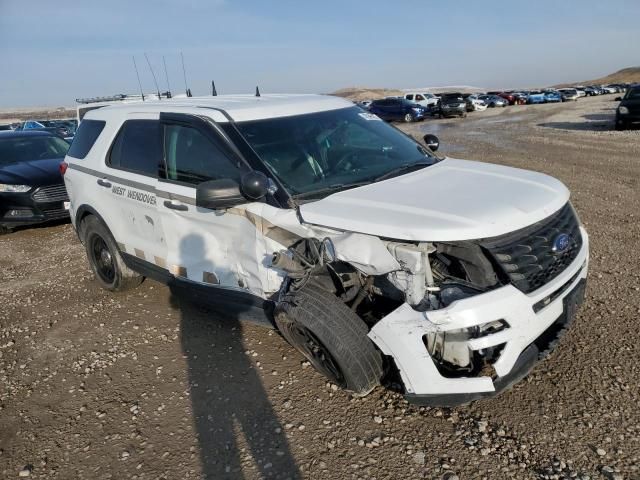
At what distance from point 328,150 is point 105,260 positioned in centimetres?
280

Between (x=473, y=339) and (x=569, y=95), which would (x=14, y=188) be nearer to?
(x=473, y=339)

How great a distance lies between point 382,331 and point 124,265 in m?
3.13

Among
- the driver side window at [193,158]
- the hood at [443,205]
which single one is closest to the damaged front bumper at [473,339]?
the hood at [443,205]

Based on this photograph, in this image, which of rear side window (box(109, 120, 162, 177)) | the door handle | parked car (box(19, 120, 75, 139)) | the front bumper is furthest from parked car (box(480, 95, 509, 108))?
the door handle

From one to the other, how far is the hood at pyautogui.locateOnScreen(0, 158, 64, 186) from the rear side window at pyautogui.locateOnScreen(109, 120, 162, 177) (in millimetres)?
4024

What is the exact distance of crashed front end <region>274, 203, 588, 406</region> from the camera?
2.44m

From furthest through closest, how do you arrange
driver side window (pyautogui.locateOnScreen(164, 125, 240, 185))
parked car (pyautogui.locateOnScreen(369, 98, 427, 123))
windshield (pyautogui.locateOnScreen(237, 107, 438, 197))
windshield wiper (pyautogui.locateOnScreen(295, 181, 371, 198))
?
parked car (pyautogui.locateOnScreen(369, 98, 427, 123))
driver side window (pyautogui.locateOnScreen(164, 125, 240, 185))
windshield (pyautogui.locateOnScreen(237, 107, 438, 197))
windshield wiper (pyautogui.locateOnScreen(295, 181, 371, 198))

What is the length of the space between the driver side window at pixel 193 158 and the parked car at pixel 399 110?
26.7m

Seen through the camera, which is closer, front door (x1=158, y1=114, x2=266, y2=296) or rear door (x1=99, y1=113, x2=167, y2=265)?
front door (x1=158, y1=114, x2=266, y2=296)

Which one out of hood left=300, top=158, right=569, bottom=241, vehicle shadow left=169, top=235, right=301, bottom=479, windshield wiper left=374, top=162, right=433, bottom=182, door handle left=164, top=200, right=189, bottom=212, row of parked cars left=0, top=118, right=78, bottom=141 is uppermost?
windshield wiper left=374, top=162, right=433, bottom=182

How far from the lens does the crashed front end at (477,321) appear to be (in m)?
2.41

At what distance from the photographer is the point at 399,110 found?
97.0 feet

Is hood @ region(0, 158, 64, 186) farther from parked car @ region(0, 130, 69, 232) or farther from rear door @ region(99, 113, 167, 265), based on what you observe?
rear door @ region(99, 113, 167, 265)

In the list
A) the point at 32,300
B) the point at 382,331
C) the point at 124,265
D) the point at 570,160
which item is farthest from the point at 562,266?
the point at 570,160
